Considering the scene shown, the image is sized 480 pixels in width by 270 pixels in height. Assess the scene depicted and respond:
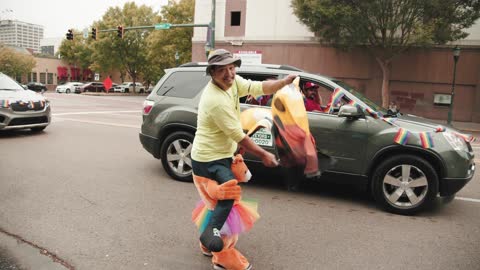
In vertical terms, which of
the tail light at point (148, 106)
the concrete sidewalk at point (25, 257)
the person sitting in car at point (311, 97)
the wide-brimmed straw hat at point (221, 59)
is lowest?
the concrete sidewalk at point (25, 257)

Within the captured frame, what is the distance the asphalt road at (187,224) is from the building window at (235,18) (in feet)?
80.9

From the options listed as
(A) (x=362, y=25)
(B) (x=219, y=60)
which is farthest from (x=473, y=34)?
(B) (x=219, y=60)

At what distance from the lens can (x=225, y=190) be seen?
3105 mm

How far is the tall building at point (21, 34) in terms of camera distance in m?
55.7

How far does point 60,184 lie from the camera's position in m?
5.86

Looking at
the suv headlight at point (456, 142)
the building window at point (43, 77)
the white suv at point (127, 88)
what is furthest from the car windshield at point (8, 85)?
the building window at point (43, 77)

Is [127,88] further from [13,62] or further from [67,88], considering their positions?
[13,62]

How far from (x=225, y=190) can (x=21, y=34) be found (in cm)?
7045

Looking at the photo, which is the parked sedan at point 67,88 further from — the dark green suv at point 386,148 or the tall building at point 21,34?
the dark green suv at point 386,148

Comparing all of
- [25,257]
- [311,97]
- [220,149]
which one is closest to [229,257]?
[220,149]

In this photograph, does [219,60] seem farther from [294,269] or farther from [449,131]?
[449,131]

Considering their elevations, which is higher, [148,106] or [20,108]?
[148,106]

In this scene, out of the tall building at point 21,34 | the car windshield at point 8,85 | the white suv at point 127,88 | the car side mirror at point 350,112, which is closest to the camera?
the car side mirror at point 350,112

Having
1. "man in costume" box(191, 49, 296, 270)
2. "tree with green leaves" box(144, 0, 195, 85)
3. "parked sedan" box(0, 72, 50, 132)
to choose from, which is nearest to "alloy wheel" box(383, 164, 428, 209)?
"man in costume" box(191, 49, 296, 270)
